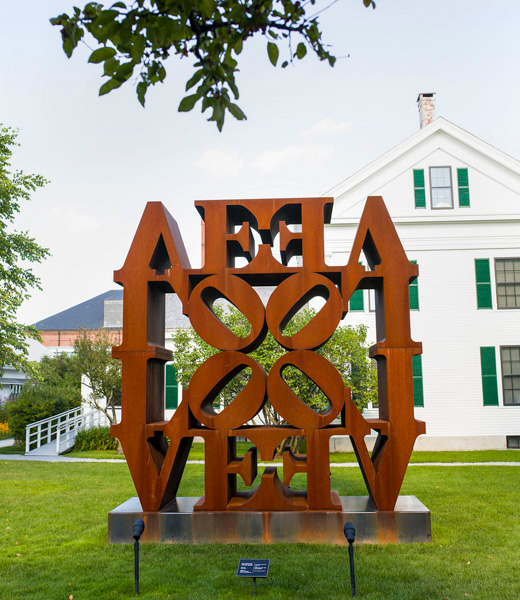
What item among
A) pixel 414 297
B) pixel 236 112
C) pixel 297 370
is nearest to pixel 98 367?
pixel 297 370

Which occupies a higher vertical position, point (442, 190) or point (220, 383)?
point (442, 190)

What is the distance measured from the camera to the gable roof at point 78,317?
128 ft

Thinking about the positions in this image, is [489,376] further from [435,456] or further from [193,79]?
[193,79]

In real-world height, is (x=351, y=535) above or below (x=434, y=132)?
below

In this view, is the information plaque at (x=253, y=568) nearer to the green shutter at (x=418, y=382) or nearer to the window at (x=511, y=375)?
the green shutter at (x=418, y=382)

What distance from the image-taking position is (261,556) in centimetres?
629

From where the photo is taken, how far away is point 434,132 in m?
18.4

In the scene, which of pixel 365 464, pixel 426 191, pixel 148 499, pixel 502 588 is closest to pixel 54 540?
pixel 148 499

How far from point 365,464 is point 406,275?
231 cm

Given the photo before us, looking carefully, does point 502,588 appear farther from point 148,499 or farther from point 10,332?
point 10,332

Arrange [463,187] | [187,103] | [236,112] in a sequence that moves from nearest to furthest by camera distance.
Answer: [187,103] < [236,112] < [463,187]

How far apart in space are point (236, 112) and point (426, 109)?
18.7 metres

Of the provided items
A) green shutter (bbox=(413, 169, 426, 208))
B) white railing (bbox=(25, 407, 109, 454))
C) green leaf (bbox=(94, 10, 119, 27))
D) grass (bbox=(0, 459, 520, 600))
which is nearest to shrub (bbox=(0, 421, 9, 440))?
white railing (bbox=(25, 407, 109, 454))

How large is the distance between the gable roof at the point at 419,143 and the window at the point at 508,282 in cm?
238
